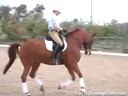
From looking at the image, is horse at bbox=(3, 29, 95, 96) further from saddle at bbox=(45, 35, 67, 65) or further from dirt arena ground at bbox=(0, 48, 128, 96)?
dirt arena ground at bbox=(0, 48, 128, 96)

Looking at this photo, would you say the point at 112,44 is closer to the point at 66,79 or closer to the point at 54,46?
the point at 66,79

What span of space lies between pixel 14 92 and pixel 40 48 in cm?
141

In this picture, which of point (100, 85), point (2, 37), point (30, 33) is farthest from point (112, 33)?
point (100, 85)

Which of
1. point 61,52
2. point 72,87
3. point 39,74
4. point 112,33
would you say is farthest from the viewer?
point 112,33

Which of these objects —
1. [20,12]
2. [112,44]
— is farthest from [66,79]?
[20,12]

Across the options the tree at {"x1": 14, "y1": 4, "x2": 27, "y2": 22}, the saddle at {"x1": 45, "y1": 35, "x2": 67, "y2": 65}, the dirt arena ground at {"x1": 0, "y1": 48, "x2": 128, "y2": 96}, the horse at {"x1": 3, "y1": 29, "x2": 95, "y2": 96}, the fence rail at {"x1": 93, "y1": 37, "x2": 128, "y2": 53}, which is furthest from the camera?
the tree at {"x1": 14, "y1": 4, "x2": 27, "y2": 22}

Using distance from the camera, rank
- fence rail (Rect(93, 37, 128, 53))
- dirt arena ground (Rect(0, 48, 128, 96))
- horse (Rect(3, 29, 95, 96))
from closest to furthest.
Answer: horse (Rect(3, 29, 95, 96)) → dirt arena ground (Rect(0, 48, 128, 96)) → fence rail (Rect(93, 37, 128, 53))

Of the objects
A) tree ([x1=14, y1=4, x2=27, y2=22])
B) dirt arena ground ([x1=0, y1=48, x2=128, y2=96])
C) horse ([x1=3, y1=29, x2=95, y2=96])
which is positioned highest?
horse ([x1=3, y1=29, x2=95, y2=96])

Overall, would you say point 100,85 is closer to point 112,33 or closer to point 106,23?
point 112,33

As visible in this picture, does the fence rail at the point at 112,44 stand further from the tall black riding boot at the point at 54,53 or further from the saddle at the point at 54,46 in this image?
the tall black riding boot at the point at 54,53

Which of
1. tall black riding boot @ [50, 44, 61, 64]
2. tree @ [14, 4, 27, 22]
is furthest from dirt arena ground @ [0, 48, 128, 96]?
tree @ [14, 4, 27, 22]

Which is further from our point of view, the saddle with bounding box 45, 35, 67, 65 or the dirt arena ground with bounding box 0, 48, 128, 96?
the dirt arena ground with bounding box 0, 48, 128, 96

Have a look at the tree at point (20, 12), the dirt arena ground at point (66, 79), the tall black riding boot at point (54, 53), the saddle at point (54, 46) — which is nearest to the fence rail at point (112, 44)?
the dirt arena ground at point (66, 79)

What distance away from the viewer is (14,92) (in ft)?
30.6
